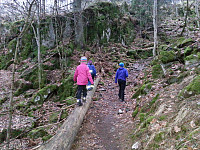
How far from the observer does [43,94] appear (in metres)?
10.5

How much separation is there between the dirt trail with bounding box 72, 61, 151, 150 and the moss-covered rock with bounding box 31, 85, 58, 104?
359 cm

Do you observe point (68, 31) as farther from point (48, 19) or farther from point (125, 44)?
point (125, 44)

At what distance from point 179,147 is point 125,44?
63.0 ft

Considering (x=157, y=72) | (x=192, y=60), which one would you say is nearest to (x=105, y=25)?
(x=157, y=72)

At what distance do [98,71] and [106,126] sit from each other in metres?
7.80

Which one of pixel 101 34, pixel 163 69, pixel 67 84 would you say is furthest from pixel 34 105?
pixel 101 34

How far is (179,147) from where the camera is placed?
2.68m

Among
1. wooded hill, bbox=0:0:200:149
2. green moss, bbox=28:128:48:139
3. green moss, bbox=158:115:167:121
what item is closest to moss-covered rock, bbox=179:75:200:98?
wooded hill, bbox=0:0:200:149

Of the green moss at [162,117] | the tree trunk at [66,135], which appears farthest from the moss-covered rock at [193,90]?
the tree trunk at [66,135]

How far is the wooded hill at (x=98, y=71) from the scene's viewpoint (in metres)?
3.93

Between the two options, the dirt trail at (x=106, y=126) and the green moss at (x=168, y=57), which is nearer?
the dirt trail at (x=106, y=126)

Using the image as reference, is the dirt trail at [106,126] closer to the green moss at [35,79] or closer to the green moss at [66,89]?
the green moss at [66,89]

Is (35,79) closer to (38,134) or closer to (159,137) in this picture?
(38,134)

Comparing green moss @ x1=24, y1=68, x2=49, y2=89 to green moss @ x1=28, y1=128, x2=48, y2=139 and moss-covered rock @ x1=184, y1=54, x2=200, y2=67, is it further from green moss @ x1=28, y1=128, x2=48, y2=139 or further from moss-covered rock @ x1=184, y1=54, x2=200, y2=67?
moss-covered rock @ x1=184, y1=54, x2=200, y2=67
